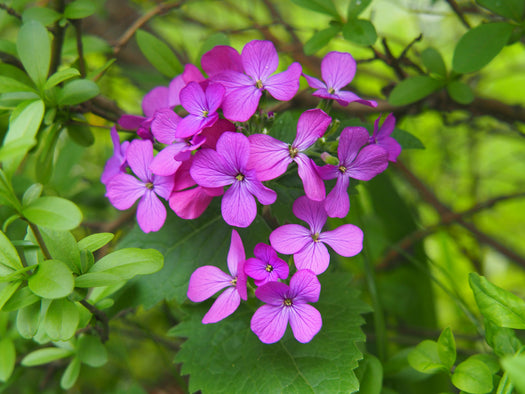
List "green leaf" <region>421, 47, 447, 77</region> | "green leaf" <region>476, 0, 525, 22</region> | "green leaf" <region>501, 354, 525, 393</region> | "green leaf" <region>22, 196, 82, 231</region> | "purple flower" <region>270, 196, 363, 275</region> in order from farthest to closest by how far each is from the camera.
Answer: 1. "green leaf" <region>421, 47, 447, 77</region>
2. "green leaf" <region>476, 0, 525, 22</region>
3. "purple flower" <region>270, 196, 363, 275</region>
4. "green leaf" <region>22, 196, 82, 231</region>
5. "green leaf" <region>501, 354, 525, 393</region>

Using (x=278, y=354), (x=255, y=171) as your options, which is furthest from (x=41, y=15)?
(x=278, y=354)

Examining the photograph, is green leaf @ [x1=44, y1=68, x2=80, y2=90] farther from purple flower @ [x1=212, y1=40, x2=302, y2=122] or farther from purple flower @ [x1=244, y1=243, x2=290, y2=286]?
purple flower @ [x1=244, y1=243, x2=290, y2=286]

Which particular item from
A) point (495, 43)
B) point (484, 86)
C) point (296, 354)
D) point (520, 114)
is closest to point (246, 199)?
point (296, 354)

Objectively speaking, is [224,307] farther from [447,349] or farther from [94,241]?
[447,349]

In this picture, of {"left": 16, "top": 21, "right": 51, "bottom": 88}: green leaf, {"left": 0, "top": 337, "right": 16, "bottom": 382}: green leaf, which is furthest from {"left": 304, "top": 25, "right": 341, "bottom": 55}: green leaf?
{"left": 0, "top": 337, "right": 16, "bottom": 382}: green leaf

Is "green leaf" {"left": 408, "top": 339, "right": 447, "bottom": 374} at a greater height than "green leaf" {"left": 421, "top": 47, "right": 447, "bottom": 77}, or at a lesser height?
lesser

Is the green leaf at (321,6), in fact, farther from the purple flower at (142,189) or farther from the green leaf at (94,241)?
the green leaf at (94,241)

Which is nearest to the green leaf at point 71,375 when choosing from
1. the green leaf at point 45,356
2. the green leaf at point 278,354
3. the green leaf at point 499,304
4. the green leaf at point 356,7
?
the green leaf at point 45,356
